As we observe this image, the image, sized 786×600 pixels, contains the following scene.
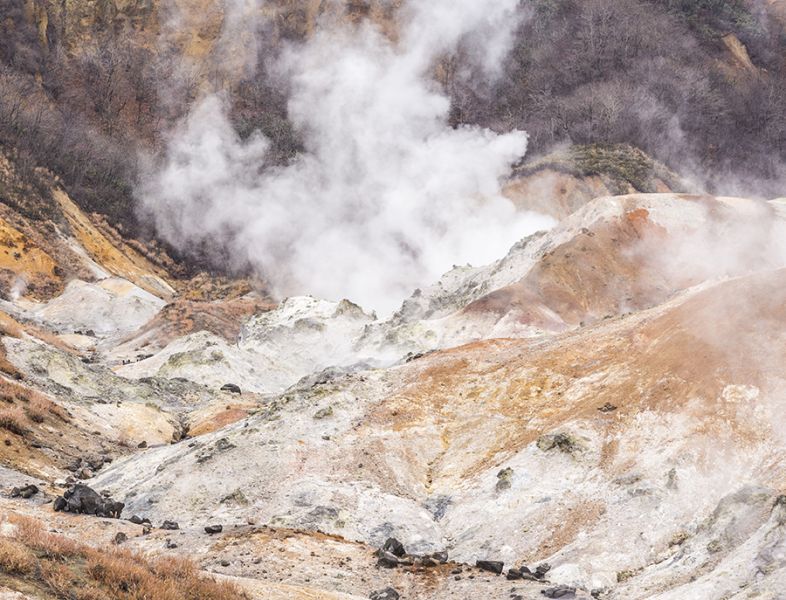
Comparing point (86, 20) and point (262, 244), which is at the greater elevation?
point (86, 20)

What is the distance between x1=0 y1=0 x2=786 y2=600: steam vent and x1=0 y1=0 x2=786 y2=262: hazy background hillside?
0.44 m

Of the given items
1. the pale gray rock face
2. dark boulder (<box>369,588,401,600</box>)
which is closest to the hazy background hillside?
the pale gray rock face

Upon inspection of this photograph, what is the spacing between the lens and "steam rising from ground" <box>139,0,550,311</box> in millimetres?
76125

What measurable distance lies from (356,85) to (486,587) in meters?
91.6

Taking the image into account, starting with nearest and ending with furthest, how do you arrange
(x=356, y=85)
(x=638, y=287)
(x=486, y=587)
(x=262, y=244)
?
1. (x=486, y=587)
2. (x=638, y=287)
3. (x=262, y=244)
4. (x=356, y=85)

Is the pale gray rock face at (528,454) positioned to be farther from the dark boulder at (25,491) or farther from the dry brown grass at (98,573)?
the dry brown grass at (98,573)

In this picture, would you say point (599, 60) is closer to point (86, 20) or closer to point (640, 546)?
point (86, 20)

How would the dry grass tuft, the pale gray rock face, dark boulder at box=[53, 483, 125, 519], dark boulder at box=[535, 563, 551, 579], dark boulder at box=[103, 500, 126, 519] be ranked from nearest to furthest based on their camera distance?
the dry grass tuft → dark boulder at box=[535, 563, 551, 579] → the pale gray rock face → dark boulder at box=[53, 483, 125, 519] → dark boulder at box=[103, 500, 126, 519]

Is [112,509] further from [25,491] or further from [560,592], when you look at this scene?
[560,592]

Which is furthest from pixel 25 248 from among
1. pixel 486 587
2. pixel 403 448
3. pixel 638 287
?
pixel 486 587

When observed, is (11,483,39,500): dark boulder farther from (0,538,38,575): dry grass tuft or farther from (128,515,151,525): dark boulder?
(0,538,38,575): dry grass tuft

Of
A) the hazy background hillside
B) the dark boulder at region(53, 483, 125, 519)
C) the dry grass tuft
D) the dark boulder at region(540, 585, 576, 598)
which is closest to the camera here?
the dry grass tuft

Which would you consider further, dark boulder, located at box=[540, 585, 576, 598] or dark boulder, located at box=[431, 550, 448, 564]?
dark boulder, located at box=[431, 550, 448, 564]

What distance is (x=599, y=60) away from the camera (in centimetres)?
10962
